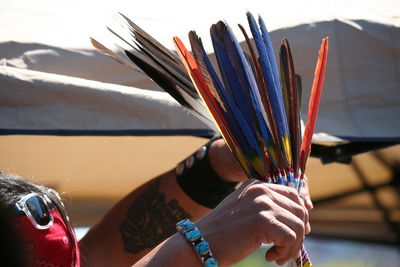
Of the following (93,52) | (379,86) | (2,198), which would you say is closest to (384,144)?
(379,86)

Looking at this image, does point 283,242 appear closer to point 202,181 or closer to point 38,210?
point 38,210

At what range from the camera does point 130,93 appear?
1.52 m

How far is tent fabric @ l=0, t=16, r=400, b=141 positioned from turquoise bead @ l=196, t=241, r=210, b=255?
657 millimetres

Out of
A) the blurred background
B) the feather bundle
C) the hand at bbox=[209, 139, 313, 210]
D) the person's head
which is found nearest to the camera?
the person's head

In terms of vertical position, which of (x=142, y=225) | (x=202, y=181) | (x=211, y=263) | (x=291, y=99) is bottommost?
(x=142, y=225)

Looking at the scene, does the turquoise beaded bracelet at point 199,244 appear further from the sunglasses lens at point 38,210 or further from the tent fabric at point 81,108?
the tent fabric at point 81,108

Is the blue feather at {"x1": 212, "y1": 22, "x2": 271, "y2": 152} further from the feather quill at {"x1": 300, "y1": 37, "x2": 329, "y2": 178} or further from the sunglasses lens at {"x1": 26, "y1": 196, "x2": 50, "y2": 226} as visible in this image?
the sunglasses lens at {"x1": 26, "y1": 196, "x2": 50, "y2": 226}

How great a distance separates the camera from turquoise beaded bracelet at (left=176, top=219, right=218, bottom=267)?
3.00 ft

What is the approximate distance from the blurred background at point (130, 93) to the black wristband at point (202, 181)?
96 millimetres

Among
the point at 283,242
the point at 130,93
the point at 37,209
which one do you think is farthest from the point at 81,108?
the point at 283,242

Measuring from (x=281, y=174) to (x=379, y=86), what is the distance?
80 centimetres

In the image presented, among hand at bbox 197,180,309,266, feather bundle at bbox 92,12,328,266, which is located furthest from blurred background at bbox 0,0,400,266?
hand at bbox 197,180,309,266

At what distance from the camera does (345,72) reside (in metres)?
1.76

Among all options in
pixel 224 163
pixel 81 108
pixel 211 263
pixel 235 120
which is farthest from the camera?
pixel 81 108
